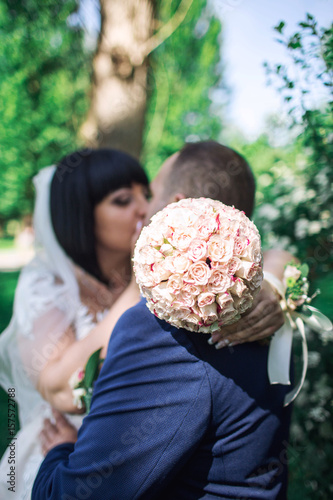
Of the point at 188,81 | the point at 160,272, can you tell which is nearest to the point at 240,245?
the point at 160,272

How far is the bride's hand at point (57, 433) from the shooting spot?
1.99m

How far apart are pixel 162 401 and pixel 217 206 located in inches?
26.7

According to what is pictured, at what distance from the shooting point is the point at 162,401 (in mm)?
1150

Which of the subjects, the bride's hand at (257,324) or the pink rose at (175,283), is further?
the bride's hand at (257,324)

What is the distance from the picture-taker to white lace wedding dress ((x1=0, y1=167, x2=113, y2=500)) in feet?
7.22

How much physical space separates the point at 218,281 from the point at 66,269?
201 cm

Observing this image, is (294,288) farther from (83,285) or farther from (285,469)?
(83,285)

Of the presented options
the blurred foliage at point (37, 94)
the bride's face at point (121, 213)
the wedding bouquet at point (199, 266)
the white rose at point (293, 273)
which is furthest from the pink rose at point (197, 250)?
the blurred foliage at point (37, 94)

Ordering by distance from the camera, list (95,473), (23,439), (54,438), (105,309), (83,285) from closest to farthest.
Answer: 1. (95,473)
2. (54,438)
3. (23,439)
4. (105,309)
5. (83,285)

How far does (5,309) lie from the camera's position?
8383 mm

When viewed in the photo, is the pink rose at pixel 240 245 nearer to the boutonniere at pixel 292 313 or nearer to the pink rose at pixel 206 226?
the pink rose at pixel 206 226

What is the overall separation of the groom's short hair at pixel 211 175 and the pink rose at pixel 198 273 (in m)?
0.59

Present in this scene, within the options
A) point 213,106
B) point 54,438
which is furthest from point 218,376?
point 213,106

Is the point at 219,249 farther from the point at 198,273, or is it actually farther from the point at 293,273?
the point at 293,273
